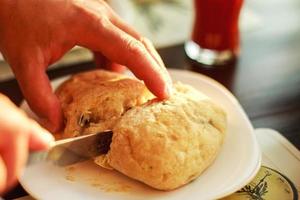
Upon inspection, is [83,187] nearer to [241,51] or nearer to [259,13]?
[241,51]

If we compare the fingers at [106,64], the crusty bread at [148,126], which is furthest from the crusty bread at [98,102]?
the fingers at [106,64]

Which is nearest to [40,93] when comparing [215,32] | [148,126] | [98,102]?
[98,102]

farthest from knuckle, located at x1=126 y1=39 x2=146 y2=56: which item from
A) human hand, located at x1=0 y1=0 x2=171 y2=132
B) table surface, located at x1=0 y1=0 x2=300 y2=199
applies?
table surface, located at x1=0 y1=0 x2=300 y2=199

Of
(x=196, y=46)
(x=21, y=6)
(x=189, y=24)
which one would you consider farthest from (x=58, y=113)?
(x=189, y=24)

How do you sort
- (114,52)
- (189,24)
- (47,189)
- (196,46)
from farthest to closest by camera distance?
(189,24)
(196,46)
(114,52)
(47,189)

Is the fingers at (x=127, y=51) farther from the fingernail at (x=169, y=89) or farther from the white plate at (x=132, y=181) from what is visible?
the white plate at (x=132, y=181)

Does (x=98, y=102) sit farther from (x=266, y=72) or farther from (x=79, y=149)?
(x=266, y=72)
